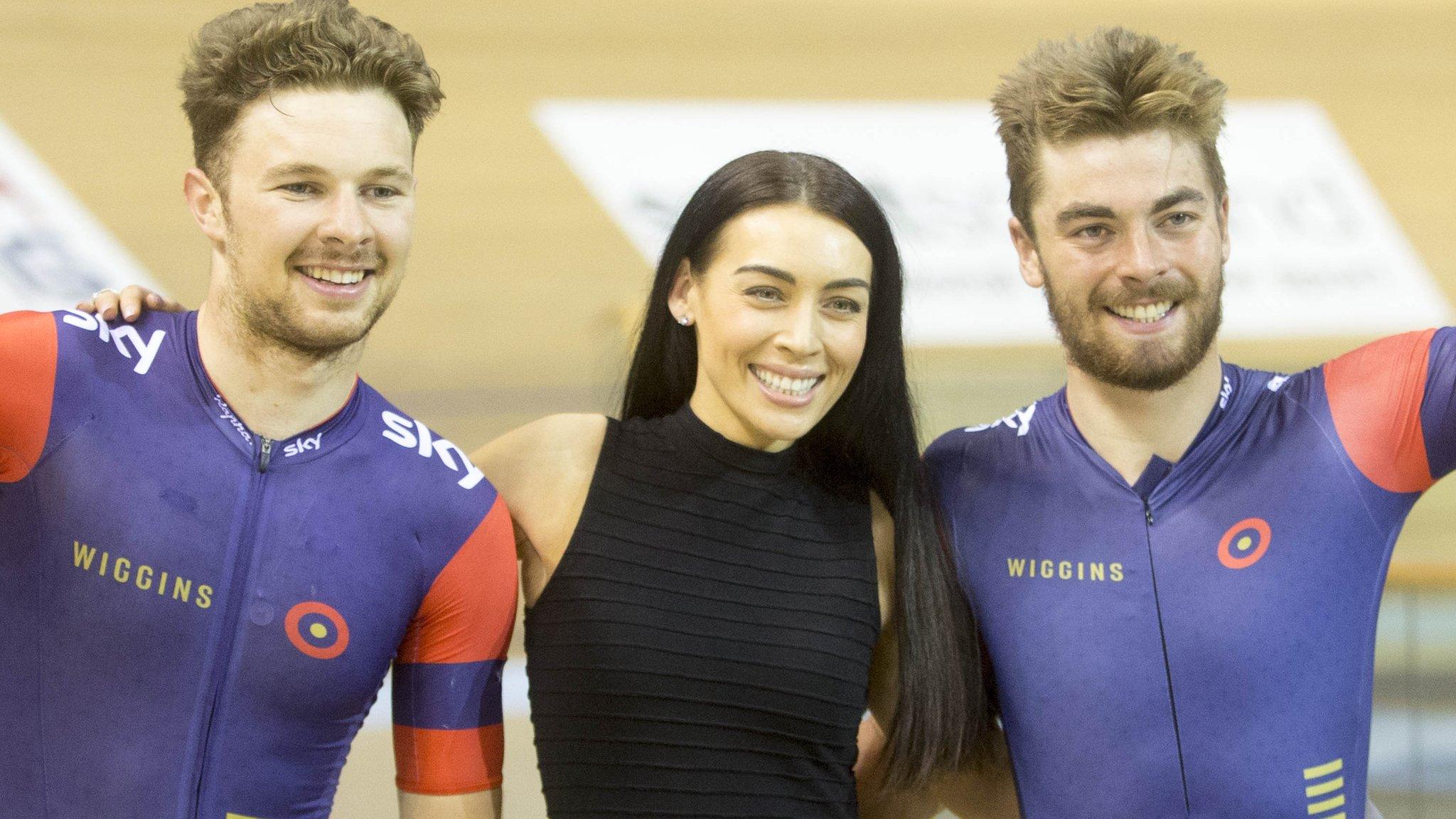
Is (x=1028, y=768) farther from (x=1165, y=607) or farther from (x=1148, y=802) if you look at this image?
(x=1165, y=607)

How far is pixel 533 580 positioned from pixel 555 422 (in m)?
0.25

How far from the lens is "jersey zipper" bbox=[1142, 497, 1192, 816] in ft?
6.07

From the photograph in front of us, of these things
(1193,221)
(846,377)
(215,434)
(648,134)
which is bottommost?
(215,434)

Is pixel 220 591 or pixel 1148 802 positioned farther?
pixel 1148 802

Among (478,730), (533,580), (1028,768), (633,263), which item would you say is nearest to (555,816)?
(478,730)

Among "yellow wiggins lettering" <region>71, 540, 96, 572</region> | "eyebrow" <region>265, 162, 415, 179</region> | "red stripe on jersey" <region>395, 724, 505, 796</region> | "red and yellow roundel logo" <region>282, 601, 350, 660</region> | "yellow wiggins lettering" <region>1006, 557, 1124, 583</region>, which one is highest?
"eyebrow" <region>265, 162, 415, 179</region>

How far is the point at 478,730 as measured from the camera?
1882mm

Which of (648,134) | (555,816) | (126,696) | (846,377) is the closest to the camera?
(126,696)

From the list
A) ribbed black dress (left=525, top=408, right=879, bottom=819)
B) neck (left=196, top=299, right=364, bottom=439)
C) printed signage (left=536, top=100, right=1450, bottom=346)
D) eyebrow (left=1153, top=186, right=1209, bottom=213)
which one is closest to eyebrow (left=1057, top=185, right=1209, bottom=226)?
eyebrow (left=1153, top=186, right=1209, bottom=213)

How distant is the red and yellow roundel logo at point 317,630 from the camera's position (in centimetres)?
173

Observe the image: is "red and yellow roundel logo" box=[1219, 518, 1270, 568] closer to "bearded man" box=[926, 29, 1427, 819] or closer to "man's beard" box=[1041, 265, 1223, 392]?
"bearded man" box=[926, 29, 1427, 819]

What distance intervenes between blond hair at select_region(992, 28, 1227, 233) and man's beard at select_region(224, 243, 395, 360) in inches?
37.8

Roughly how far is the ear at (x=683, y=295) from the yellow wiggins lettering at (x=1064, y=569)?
23.3 inches

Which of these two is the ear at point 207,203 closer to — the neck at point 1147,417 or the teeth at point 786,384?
the teeth at point 786,384
